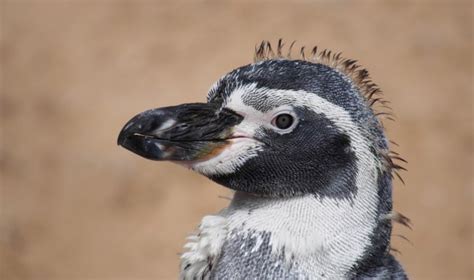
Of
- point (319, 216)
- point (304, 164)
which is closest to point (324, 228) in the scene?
point (319, 216)

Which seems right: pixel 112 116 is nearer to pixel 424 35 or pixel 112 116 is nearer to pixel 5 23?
pixel 5 23

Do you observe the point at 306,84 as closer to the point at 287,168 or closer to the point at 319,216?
the point at 287,168

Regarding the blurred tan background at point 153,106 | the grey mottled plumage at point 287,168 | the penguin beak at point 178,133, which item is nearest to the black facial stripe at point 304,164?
the grey mottled plumage at point 287,168

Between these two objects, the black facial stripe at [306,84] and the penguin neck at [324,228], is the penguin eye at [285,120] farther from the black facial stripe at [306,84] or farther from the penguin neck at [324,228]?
the penguin neck at [324,228]

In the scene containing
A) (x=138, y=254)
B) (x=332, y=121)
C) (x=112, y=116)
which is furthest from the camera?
(x=112, y=116)

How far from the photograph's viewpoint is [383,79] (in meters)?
9.22

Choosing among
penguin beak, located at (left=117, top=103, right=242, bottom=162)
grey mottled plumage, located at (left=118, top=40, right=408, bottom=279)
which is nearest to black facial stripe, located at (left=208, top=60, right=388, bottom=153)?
grey mottled plumage, located at (left=118, top=40, right=408, bottom=279)

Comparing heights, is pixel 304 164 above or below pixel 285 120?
below

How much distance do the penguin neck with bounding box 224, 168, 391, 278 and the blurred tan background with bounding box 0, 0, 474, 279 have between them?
182 inches

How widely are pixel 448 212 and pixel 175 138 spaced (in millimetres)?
5469

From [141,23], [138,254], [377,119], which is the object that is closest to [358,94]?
[377,119]

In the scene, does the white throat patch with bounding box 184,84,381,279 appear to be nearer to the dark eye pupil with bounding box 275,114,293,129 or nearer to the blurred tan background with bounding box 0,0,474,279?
the dark eye pupil with bounding box 275,114,293,129

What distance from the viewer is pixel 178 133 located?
10.1ft

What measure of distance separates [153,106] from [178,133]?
5701 millimetres
